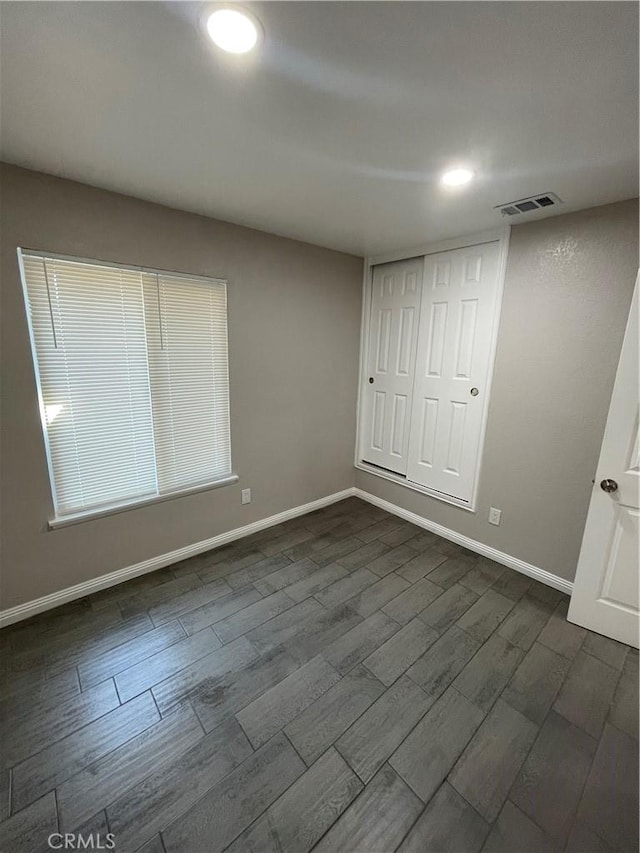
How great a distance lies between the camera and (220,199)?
6.52 ft

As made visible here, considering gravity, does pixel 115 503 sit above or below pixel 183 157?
below

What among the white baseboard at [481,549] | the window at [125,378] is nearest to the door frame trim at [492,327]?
the white baseboard at [481,549]

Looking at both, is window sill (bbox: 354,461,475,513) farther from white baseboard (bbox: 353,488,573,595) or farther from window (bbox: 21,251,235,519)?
window (bbox: 21,251,235,519)

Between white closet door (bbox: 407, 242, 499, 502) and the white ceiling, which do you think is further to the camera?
white closet door (bbox: 407, 242, 499, 502)

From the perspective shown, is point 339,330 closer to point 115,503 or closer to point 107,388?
point 107,388

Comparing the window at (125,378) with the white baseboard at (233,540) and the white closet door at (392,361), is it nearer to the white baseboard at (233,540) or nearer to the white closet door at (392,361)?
the white baseboard at (233,540)

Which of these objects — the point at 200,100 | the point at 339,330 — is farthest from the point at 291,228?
the point at 200,100

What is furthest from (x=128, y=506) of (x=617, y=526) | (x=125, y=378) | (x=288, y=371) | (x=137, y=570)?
(x=617, y=526)

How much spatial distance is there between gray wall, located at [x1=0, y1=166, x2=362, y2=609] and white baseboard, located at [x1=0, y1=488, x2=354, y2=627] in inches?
1.6

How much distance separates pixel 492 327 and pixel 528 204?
733mm

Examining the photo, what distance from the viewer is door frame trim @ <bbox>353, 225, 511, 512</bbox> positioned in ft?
7.65

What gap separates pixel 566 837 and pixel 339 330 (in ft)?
10.1

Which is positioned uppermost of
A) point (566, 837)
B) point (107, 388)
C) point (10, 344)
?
point (10, 344)

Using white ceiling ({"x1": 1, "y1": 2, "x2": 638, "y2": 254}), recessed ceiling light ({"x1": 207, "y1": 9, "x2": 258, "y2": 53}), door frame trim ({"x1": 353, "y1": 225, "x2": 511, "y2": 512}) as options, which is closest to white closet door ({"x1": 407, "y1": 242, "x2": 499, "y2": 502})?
door frame trim ({"x1": 353, "y1": 225, "x2": 511, "y2": 512})
